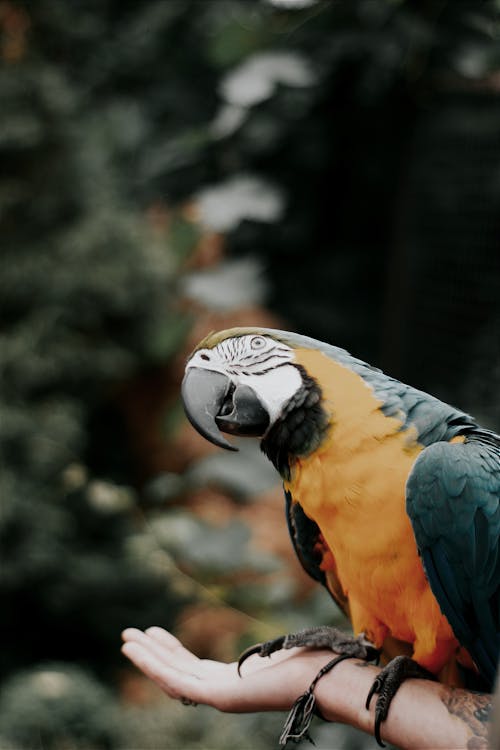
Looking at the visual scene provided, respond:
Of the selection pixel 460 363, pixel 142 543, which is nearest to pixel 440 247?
pixel 460 363

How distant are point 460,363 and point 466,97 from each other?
1.66 ft

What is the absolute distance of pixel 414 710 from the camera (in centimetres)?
73

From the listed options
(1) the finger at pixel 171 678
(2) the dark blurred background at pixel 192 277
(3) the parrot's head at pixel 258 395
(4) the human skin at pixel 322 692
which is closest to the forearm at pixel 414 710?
(4) the human skin at pixel 322 692

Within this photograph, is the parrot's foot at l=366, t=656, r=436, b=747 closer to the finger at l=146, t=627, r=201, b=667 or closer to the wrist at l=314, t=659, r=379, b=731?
the wrist at l=314, t=659, r=379, b=731

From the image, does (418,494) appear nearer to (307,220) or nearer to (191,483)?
(191,483)

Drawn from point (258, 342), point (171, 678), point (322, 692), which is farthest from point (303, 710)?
point (258, 342)

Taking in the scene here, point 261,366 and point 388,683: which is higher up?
point 261,366

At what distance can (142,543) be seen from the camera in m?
1.50

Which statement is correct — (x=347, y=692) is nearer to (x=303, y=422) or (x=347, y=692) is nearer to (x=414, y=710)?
(x=414, y=710)

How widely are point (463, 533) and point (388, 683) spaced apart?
0.52 feet

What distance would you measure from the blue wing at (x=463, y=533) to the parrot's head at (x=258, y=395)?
0.37 feet

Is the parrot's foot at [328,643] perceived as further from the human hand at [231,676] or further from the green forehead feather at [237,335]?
the green forehead feather at [237,335]

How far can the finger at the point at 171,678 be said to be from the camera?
32.6 inches

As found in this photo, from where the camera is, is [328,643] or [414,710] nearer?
[414,710]
